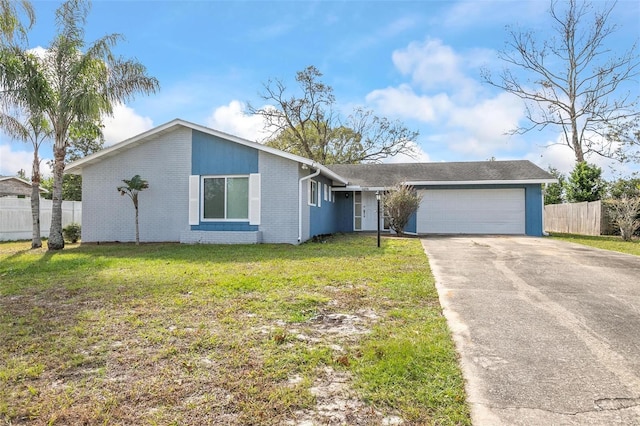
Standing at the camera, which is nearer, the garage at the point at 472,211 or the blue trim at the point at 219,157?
the blue trim at the point at 219,157

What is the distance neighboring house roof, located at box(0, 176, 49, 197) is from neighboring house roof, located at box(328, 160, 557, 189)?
1635 centimetres

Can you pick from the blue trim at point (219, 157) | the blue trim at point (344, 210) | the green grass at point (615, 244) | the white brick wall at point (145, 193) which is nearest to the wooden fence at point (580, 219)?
the green grass at point (615, 244)

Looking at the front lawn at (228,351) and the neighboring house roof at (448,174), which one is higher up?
the neighboring house roof at (448,174)

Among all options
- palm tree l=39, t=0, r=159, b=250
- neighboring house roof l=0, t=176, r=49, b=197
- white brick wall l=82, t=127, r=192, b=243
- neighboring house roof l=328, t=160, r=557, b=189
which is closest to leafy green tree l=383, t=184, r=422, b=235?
neighboring house roof l=328, t=160, r=557, b=189

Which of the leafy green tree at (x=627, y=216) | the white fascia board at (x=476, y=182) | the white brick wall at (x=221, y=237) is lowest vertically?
the white brick wall at (x=221, y=237)

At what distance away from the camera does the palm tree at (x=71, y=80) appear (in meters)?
11.2

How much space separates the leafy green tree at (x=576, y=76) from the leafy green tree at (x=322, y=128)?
30.1ft

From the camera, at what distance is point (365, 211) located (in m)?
18.4

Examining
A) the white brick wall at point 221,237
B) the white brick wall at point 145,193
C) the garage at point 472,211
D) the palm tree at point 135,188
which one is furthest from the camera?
the garage at point 472,211

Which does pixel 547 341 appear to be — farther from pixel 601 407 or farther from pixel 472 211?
pixel 472 211

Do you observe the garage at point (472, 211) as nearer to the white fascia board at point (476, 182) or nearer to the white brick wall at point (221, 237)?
the white fascia board at point (476, 182)

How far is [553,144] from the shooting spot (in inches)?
997

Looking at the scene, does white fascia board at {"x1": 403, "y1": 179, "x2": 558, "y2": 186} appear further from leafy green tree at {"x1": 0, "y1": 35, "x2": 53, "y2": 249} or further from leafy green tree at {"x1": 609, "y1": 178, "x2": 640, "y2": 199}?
leafy green tree at {"x1": 0, "y1": 35, "x2": 53, "y2": 249}

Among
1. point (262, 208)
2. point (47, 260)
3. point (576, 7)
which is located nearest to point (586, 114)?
point (576, 7)
